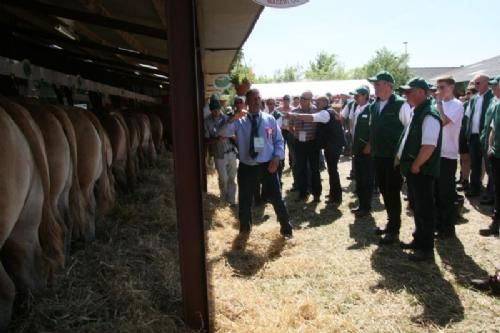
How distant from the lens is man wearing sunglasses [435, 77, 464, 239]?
5117 millimetres

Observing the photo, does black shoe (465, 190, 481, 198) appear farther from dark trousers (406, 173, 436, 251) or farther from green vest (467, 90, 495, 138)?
dark trousers (406, 173, 436, 251)

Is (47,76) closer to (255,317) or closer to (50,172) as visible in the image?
(50,172)

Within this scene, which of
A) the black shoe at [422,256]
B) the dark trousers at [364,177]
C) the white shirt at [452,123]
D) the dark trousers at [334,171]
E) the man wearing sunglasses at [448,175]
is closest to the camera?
the black shoe at [422,256]

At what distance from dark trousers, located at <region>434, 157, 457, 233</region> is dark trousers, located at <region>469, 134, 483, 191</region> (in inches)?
96.9

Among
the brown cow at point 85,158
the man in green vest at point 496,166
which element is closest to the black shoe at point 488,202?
the man in green vest at point 496,166

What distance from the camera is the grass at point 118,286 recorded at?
2221 mm

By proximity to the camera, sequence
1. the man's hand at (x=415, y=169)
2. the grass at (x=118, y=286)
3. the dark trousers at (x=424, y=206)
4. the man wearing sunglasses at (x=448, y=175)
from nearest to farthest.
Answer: the grass at (x=118, y=286)
the man's hand at (x=415, y=169)
the dark trousers at (x=424, y=206)
the man wearing sunglasses at (x=448, y=175)

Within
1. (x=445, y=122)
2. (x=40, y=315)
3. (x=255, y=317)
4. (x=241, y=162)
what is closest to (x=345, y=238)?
(x=241, y=162)

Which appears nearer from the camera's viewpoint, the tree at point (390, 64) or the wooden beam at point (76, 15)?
the wooden beam at point (76, 15)

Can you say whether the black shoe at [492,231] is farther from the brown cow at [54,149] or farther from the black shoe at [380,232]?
the brown cow at [54,149]

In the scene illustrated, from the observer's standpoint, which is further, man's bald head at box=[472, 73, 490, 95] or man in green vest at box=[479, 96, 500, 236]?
man's bald head at box=[472, 73, 490, 95]

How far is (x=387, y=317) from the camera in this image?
11.1 feet

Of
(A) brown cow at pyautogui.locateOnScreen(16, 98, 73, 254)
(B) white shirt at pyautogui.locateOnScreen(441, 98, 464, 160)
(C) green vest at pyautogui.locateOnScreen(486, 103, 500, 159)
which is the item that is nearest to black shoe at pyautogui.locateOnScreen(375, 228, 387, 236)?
(B) white shirt at pyautogui.locateOnScreen(441, 98, 464, 160)

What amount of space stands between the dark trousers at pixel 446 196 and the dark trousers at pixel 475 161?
2.46 meters
